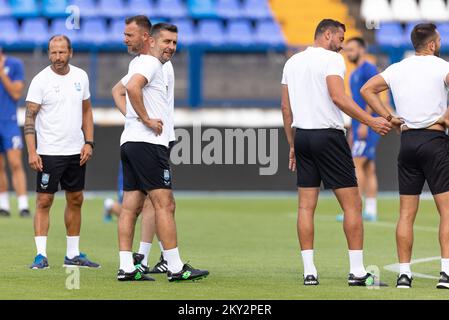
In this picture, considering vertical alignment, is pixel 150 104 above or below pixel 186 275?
above

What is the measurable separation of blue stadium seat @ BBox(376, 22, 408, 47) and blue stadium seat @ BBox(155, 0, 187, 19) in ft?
16.1

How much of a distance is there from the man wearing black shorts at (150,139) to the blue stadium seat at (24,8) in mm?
18817

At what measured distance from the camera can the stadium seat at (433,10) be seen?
99.0ft

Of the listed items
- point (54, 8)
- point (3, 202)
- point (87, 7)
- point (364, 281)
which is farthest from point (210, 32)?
point (364, 281)

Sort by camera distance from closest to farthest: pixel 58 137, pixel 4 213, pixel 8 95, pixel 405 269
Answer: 1. pixel 405 269
2. pixel 58 137
3. pixel 4 213
4. pixel 8 95

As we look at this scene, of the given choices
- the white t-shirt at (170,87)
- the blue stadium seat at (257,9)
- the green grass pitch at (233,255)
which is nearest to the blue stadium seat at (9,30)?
the blue stadium seat at (257,9)

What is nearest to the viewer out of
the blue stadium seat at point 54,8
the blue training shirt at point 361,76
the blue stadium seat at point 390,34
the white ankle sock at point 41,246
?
→ the white ankle sock at point 41,246

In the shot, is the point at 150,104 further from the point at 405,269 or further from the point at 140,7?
the point at 140,7

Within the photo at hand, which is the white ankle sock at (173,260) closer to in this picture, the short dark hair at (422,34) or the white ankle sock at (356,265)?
the white ankle sock at (356,265)

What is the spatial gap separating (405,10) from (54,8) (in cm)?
916

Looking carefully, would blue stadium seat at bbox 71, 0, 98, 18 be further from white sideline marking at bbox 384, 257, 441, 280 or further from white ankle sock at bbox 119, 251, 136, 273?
white ankle sock at bbox 119, 251, 136, 273

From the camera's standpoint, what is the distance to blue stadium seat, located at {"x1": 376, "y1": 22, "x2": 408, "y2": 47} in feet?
93.2

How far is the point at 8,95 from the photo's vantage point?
1733 cm
